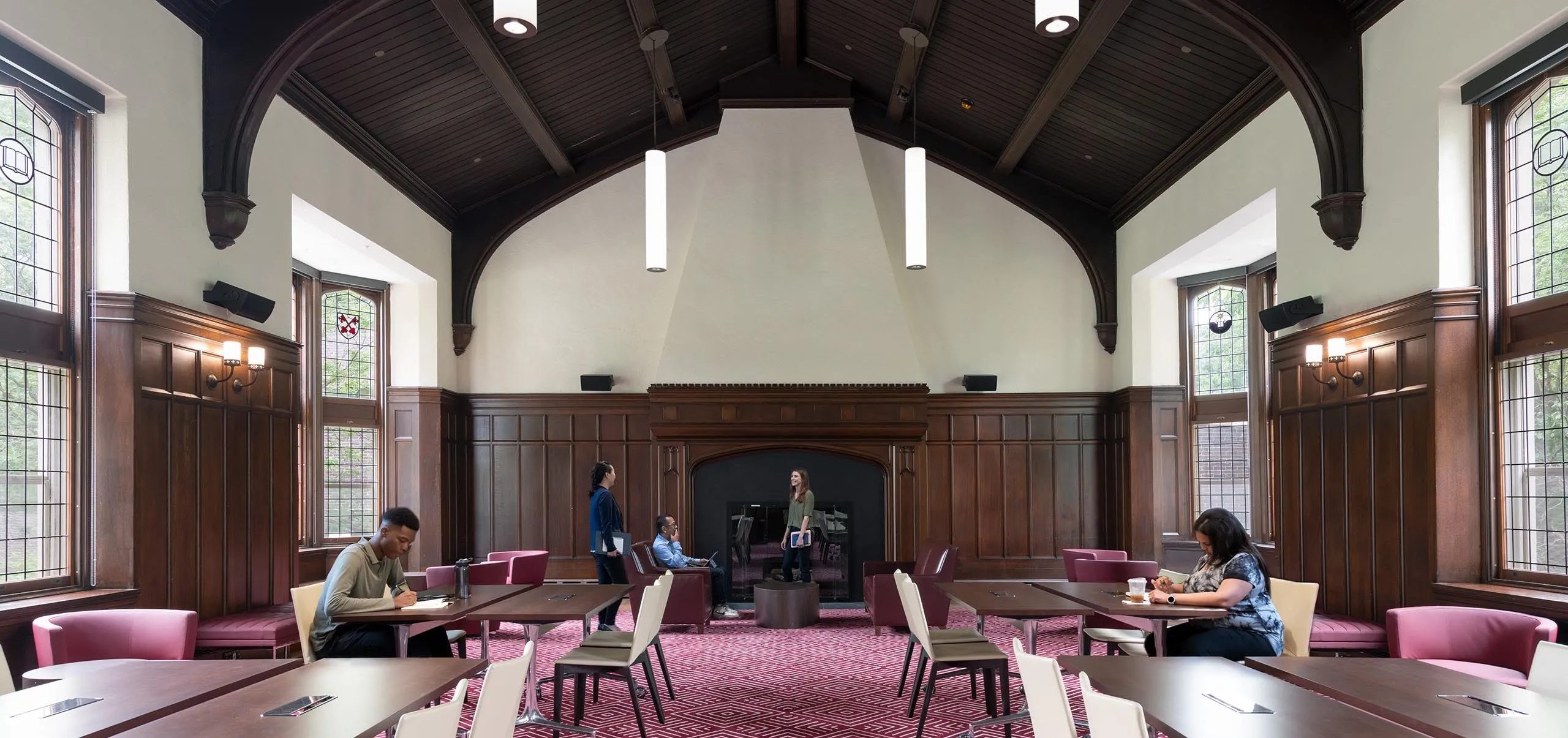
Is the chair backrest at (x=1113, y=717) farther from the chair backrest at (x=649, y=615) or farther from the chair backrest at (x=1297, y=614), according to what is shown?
the chair backrest at (x=1297, y=614)

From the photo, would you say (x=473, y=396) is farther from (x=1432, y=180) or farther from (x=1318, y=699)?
(x=1318, y=699)

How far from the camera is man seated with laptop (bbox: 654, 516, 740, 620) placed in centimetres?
973

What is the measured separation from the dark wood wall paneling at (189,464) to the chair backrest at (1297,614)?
6.14m

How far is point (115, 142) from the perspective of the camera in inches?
239

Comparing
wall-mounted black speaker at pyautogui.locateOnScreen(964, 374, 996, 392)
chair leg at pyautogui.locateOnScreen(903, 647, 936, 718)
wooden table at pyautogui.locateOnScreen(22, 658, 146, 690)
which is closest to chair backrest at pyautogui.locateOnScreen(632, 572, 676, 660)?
chair leg at pyautogui.locateOnScreen(903, 647, 936, 718)

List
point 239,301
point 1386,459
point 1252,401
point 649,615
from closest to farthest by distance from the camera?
1. point 649,615
2. point 1386,459
3. point 239,301
4. point 1252,401

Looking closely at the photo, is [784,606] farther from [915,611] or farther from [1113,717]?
[1113,717]

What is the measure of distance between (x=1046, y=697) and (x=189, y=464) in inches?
225

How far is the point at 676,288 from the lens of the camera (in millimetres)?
12461

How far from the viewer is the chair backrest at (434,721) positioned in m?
2.47

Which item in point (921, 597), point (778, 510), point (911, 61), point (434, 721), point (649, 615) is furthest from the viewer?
point (778, 510)

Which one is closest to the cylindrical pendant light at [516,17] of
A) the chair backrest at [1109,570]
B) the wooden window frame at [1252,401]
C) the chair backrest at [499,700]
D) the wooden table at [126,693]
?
the wooden table at [126,693]

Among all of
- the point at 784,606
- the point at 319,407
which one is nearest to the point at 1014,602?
the point at 784,606

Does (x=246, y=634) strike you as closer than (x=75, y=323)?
No
